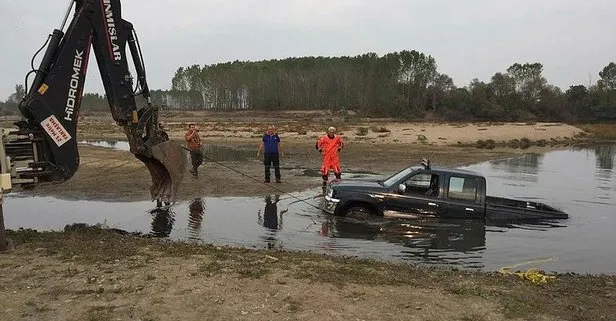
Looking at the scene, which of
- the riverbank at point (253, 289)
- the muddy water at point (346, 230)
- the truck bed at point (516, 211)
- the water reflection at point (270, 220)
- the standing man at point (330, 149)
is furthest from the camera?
the standing man at point (330, 149)

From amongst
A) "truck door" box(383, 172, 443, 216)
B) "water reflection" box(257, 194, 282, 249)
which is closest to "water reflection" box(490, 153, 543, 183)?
"truck door" box(383, 172, 443, 216)

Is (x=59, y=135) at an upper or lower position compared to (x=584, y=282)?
upper

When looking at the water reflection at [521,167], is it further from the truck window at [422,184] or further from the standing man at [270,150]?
the truck window at [422,184]

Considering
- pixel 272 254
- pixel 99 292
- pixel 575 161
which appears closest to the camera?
pixel 99 292

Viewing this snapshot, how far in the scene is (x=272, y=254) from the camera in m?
8.38

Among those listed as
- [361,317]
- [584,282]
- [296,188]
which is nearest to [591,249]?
[584,282]

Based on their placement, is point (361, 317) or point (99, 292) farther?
point (99, 292)

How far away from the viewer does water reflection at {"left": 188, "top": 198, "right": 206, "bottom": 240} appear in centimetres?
1078

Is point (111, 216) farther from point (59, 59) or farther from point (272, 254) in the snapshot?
point (272, 254)

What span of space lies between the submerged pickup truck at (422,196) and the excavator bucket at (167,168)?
3.83m

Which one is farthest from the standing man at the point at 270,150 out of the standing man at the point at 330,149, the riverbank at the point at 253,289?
the riverbank at the point at 253,289

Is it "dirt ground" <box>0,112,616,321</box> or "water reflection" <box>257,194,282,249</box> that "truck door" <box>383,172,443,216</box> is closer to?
"water reflection" <box>257,194,282,249</box>

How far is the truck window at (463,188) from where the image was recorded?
1214 cm

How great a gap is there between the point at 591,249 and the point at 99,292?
932 cm
